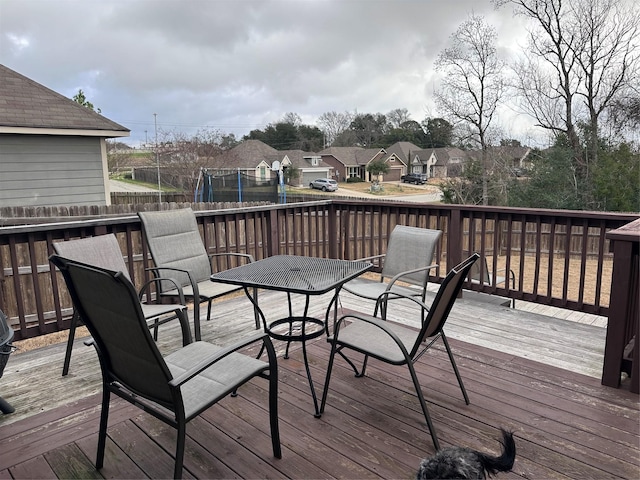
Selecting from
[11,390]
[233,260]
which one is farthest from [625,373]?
[233,260]

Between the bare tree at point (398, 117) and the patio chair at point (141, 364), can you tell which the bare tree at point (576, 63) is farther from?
the bare tree at point (398, 117)

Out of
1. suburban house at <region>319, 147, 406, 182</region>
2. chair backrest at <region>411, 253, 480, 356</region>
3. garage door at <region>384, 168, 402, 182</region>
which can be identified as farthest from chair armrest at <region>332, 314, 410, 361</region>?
garage door at <region>384, 168, 402, 182</region>

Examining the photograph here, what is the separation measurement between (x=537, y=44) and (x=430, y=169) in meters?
17.0

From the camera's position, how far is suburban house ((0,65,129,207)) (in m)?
7.41

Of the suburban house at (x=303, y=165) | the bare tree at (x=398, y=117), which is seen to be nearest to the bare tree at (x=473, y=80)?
the suburban house at (x=303, y=165)

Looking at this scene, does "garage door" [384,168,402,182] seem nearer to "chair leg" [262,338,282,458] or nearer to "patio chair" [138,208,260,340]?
"patio chair" [138,208,260,340]

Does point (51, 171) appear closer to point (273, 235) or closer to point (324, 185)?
point (273, 235)

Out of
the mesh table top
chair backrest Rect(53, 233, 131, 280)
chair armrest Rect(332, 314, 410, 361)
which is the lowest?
chair armrest Rect(332, 314, 410, 361)

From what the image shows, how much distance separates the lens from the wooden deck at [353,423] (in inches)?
74.2

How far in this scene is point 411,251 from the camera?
3.52 m

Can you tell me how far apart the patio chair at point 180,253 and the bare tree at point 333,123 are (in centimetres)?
3644

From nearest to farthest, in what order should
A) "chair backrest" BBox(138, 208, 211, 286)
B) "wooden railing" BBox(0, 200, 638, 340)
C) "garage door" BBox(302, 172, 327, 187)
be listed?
"wooden railing" BBox(0, 200, 638, 340) < "chair backrest" BBox(138, 208, 211, 286) < "garage door" BBox(302, 172, 327, 187)

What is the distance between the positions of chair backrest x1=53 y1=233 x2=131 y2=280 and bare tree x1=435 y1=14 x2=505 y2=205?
592 inches

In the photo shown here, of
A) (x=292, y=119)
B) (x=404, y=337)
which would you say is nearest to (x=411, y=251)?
(x=404, y=337)
